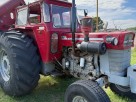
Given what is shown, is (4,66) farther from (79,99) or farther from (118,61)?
(118,61)

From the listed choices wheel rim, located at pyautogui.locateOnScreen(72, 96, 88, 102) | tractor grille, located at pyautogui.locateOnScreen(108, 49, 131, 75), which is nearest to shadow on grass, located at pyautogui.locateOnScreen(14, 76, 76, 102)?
wheel rim, located at pyautogui.locateOnScreen(72, 96, 88, 102)

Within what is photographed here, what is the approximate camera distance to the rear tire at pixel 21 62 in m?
5.03

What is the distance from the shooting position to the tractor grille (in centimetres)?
435

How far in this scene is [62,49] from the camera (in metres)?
5.24

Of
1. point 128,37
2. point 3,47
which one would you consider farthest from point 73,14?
point 3,47

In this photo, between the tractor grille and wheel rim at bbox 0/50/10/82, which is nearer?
the tractor grille

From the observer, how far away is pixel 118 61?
4375 mm

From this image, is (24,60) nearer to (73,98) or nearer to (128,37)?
(73,98)

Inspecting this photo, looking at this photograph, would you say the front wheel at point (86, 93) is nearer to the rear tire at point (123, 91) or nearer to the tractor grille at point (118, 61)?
the tractor grille at point (118, 61)

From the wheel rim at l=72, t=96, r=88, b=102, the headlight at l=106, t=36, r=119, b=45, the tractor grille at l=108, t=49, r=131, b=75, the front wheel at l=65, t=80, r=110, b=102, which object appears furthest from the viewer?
the tractor grille at l=108, t=49, r=131, b=75

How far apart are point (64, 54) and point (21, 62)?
0.97 m

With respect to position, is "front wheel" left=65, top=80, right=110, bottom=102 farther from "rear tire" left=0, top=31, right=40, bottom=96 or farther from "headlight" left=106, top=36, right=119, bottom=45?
"rear tire" left=0, top=31, right=40, bottom=96

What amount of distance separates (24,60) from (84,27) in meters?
1.60

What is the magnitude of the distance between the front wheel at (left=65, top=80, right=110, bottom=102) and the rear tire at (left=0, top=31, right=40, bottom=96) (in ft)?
3.73
